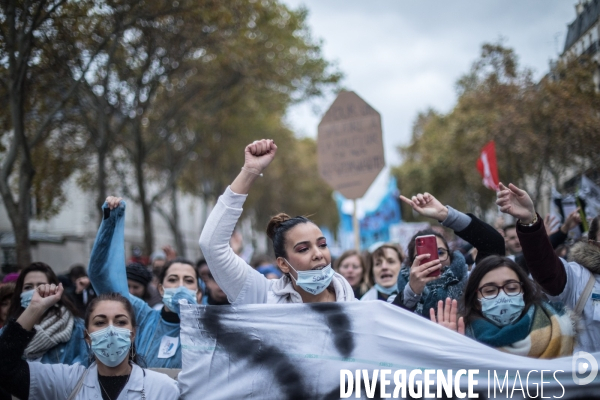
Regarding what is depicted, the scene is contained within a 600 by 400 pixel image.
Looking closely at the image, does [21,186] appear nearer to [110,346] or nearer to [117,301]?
[117,301]

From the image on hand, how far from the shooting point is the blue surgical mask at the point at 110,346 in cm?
319

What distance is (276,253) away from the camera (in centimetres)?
346

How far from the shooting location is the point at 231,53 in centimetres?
1403

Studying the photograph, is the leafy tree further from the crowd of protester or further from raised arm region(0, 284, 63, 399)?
raised arm region(0, 284, 63, 399)

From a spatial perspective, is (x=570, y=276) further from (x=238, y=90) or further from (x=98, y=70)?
(x=238, y=90)

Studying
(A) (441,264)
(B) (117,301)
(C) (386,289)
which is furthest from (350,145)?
(B) (117,301)

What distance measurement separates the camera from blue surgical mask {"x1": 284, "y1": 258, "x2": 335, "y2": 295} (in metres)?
3.27

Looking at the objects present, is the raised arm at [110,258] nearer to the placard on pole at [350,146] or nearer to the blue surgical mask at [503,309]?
the blue surgical mask at [503,309]

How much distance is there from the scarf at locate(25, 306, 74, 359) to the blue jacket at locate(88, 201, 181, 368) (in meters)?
0.26

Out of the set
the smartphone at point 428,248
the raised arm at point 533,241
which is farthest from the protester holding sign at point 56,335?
the raised arm at point 533,241

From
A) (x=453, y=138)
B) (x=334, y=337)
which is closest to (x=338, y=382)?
(x=334, y=337)

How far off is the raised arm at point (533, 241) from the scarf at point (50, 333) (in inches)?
103

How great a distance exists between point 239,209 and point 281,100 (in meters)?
16.1

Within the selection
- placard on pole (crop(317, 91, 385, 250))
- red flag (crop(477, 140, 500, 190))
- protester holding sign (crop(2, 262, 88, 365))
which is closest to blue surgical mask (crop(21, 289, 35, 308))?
protester holding sign (crop(2, 262, 88, 365))
